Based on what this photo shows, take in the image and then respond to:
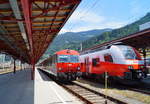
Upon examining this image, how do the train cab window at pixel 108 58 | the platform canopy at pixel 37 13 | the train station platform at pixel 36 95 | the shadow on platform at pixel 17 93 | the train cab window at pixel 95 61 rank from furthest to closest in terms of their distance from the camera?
the train cab window at pixel 95 61 → the train cab window at pixel 108 58 → the shadow on platform at pixel 17 93 → the train station platform at pixel 36 95 → the platform canopy at pixel 37 13

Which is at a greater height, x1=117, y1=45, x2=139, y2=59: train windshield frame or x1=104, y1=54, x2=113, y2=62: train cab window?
x1=117, y1=45, x2=139, y2=59: train windshield frame

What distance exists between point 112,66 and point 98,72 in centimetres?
238

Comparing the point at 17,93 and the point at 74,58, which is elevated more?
the point at 74,58

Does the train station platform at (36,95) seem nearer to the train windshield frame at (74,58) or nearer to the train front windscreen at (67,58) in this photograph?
the train front windscreen at (67,58)

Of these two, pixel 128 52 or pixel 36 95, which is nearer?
pixel 36 95

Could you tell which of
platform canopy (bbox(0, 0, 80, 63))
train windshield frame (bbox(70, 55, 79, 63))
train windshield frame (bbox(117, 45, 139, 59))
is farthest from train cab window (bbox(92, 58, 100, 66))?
platform canopy (bbox(0, 0, 80, 63))

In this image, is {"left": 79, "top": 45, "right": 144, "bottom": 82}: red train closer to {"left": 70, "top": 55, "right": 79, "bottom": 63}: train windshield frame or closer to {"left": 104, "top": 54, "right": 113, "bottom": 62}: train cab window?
{"left": 104, "top": 54, "right": 113, "bottom": 62}: train cab window

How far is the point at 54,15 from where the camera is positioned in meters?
10.8

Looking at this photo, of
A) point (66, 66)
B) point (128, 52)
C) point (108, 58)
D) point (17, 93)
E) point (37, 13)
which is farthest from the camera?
point (66, 66)

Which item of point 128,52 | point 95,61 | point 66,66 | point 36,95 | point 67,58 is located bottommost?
point 36,95

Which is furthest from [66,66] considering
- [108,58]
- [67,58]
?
[108,58]

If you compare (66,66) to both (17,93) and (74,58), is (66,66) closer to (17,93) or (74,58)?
(74,58)

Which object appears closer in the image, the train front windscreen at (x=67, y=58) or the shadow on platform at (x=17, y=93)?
the shadow on platform at (x=17, y=93)

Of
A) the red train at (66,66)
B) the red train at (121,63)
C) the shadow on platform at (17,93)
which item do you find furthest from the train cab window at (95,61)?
the shadow on platform at (17,93)
